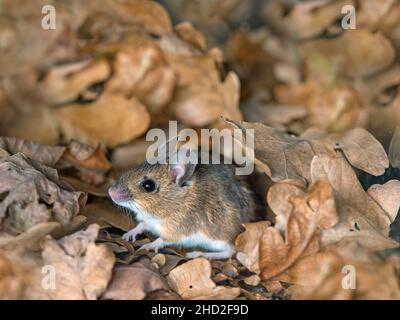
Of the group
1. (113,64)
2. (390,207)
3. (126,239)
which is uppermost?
(113,64)

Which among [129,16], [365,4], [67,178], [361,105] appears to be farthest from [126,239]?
[365,4]

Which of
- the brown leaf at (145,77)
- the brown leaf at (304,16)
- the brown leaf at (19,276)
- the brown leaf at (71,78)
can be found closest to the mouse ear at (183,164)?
the brown leaf at (145,77)

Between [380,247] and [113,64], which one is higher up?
[113,64]

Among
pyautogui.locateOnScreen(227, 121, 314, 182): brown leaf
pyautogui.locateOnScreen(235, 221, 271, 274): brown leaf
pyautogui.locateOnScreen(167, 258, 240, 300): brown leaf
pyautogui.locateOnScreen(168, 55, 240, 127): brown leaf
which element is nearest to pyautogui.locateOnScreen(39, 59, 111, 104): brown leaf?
pyautogui.locateOnScreen(168, 55, 240, 127): brown leaf

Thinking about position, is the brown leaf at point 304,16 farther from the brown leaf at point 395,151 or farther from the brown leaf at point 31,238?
the brown leaf at point 31,238

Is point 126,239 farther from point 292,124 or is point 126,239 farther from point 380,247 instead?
point 292,124

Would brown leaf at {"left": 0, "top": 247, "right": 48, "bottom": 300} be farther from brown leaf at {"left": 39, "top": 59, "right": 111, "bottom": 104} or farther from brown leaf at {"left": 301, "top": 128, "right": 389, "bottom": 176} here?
brown leaf at {"left": 301, "top": 128, "right": 389, "bottom": 176}
